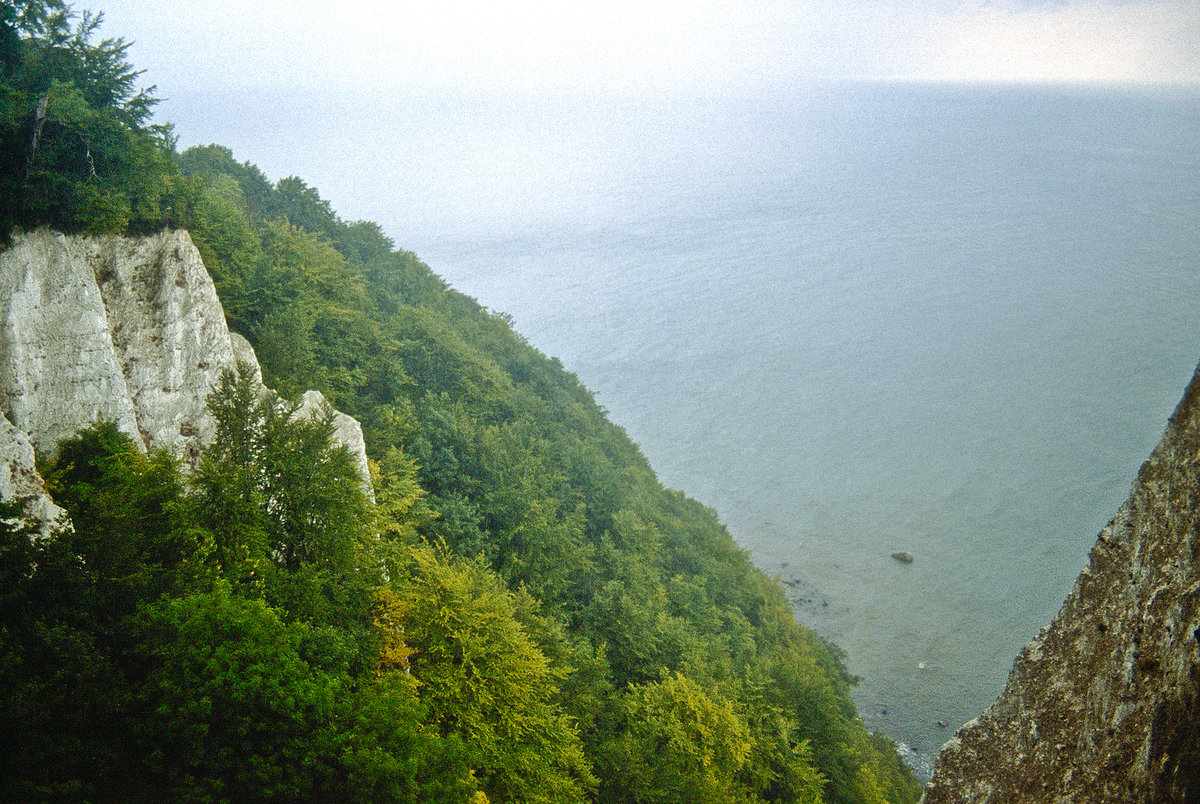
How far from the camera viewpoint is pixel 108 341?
1623 centimetres

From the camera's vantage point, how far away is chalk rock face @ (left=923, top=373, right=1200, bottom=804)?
22.1 ft

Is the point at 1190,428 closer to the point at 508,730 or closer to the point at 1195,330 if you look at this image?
the point at 508,730

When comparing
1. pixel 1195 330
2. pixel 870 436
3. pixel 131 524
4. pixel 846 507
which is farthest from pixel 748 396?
pixel 131 524

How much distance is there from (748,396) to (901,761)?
59294mm

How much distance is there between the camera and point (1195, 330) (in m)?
97.8

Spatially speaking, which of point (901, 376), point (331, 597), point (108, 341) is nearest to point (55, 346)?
point (108, 341)

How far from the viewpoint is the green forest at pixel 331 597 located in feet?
33.3

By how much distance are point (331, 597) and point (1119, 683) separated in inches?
583

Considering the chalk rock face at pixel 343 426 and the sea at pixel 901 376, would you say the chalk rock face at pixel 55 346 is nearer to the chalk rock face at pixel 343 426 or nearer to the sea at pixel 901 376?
the chalk rock face at pixel 343 426

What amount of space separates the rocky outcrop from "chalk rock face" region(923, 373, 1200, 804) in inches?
583

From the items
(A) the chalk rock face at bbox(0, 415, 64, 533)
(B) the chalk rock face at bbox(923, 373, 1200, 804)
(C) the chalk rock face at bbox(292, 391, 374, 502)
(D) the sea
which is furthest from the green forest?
(D) the sea

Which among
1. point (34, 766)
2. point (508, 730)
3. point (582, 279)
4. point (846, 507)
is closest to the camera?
point (34, 766)

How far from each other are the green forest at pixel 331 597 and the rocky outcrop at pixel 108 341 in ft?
2.75

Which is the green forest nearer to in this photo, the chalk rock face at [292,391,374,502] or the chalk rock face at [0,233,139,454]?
the chalk rock face at [0,233,139,454]
